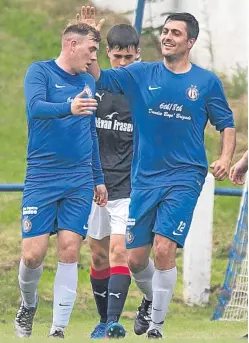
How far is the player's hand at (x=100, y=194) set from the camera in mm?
11766

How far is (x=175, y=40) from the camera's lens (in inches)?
441

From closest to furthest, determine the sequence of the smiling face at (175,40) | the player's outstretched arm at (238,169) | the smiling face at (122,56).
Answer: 1. the player's outstretched arm at (238,169)
2. the smiling face at (175,40)
3. the smiling face at (122,56)

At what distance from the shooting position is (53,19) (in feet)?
73.1

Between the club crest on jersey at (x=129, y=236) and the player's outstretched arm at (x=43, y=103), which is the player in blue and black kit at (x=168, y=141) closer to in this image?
the club crest on jersey at (x=129, y=236)

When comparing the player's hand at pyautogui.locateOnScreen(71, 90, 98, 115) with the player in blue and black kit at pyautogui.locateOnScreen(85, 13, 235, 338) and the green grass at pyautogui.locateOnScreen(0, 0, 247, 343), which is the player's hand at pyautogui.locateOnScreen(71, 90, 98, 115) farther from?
the green grass at pyautogui.locateOnScreen(0, 0, 247, 343)

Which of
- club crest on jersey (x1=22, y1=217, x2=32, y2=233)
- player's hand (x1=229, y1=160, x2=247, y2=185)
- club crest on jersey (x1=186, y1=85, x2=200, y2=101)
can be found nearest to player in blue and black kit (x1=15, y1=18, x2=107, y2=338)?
club crest on jersey (x1=22, y1=217, x2=32, y2=233)

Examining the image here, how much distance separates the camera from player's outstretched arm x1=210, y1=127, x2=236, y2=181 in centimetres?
1094

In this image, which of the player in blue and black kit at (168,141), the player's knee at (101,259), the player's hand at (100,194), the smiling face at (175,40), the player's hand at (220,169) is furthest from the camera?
the player's knee at (101,259)

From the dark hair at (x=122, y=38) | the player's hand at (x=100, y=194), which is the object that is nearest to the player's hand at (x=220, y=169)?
the player's hand at (x=100, y=194)

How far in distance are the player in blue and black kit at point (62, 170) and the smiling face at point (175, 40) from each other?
1.77 feet

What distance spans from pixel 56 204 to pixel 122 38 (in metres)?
1.81

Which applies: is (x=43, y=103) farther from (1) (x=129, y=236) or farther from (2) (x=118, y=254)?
(2) (x=118, y=254)

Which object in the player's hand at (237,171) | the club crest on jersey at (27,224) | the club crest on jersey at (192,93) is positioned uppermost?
the club crest on jersey at (192,93)

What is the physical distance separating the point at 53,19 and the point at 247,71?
316 cm
